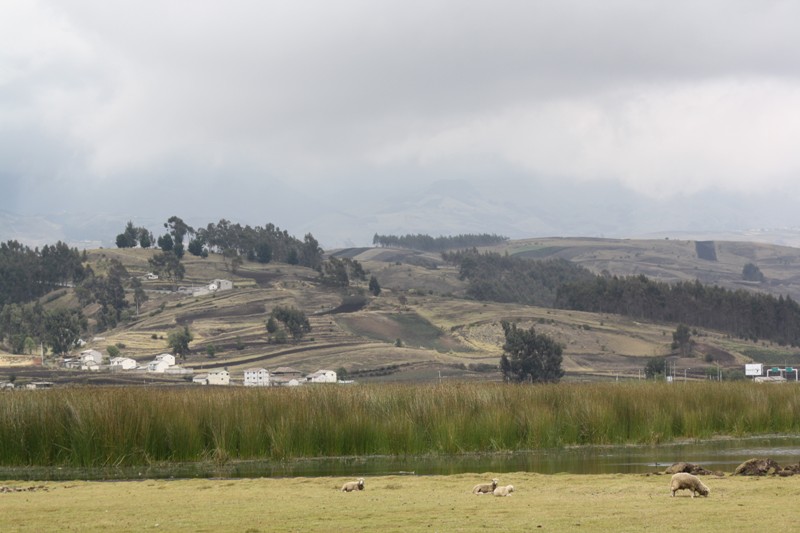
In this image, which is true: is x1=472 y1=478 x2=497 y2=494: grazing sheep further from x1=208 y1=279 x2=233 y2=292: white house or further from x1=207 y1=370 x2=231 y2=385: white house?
x1=208 y1=279 x2=233 y2=292: white house

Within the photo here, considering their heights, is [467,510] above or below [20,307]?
below

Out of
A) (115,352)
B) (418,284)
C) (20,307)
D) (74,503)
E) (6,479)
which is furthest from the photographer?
(418,284)

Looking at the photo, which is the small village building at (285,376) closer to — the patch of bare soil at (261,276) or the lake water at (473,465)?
the patch of bare soil at (261,276)

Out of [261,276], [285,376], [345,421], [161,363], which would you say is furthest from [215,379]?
[345,421]

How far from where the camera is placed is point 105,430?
912 inches

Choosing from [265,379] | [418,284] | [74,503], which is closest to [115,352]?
[265,379]

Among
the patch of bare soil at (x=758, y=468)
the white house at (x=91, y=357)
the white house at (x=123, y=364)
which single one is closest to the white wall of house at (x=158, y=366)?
the white house at (x=123, y=364)

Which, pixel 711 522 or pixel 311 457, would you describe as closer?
pixel 711 522

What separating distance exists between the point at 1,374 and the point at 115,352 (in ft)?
50.8

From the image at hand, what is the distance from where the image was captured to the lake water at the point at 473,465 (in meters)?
21.5

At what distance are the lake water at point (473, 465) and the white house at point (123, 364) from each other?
75368 mm

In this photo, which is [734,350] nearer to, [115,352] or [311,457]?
[115,352]

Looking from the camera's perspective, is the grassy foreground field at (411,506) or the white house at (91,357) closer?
the grassy foreground field at (411,506)

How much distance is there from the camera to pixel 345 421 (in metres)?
25.0
